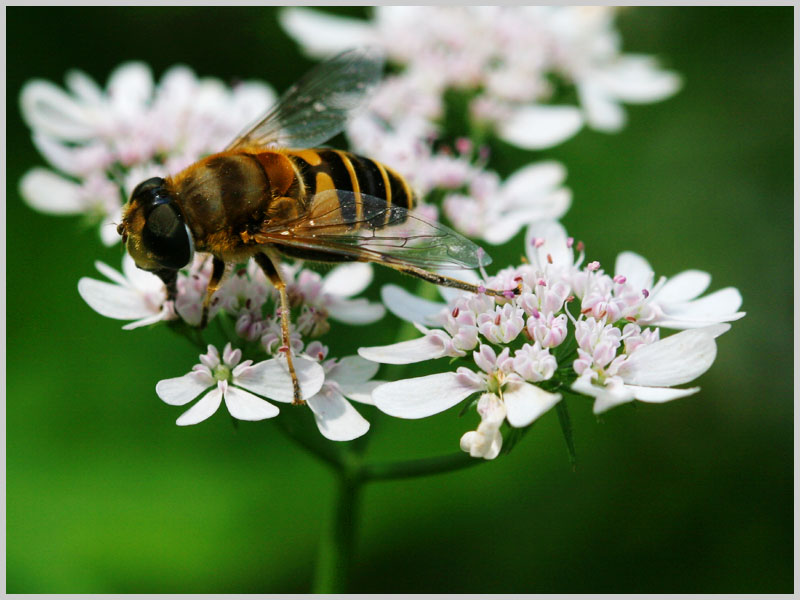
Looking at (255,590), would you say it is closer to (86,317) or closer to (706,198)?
(86,317)

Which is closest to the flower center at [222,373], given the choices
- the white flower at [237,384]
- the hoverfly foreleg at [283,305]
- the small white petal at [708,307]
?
the white flower at [237,384]

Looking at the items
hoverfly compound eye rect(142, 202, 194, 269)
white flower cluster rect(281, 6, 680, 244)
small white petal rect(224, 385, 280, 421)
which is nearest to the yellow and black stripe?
hoverfly compound eye rect(142, 202, 194, 269)

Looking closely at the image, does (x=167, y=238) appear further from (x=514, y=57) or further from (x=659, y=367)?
(x=514, y=57)

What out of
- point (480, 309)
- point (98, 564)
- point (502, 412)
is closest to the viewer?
point (502, 412)

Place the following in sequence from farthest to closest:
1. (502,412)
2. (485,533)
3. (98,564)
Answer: (485,533)
(98,564)
(502,412)

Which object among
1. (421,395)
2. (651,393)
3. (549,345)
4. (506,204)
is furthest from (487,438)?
(506,204)

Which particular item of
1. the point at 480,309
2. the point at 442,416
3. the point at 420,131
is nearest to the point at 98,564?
the point at 442,416

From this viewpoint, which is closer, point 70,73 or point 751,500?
point 751,500

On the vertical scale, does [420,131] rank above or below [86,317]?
above
